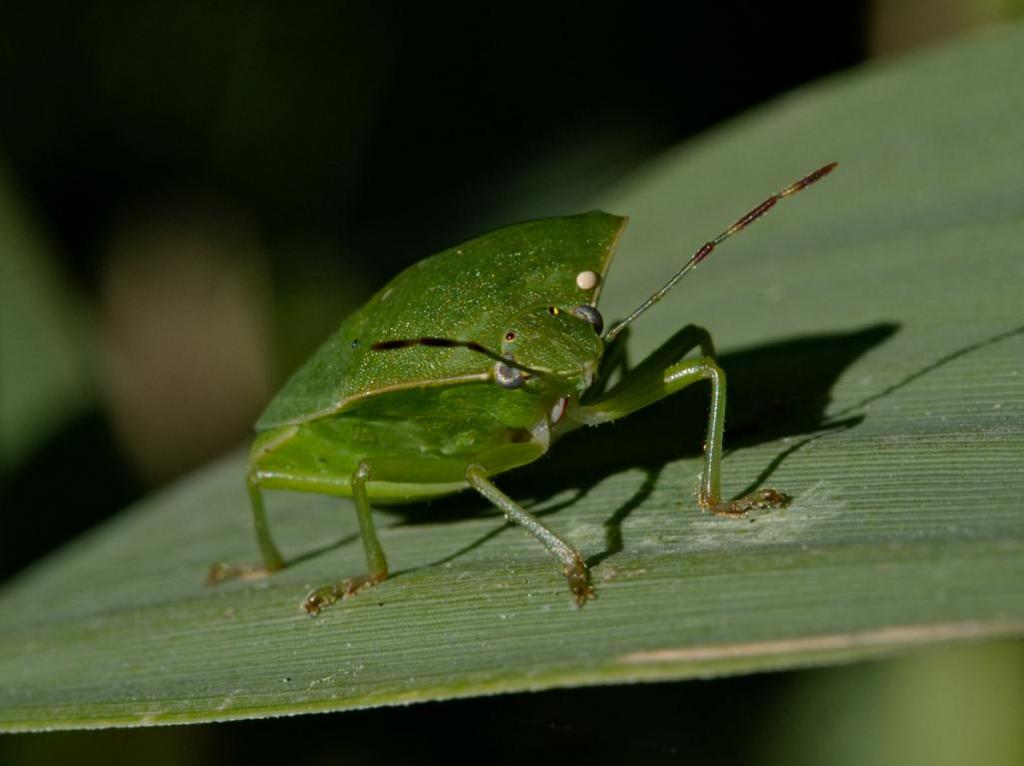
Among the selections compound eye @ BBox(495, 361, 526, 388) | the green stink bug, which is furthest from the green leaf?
compound eye @ BBox(495, 361, 526, 388)

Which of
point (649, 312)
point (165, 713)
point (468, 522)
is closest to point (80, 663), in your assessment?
point (165, 713)

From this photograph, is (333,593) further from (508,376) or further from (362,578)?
(508,376)

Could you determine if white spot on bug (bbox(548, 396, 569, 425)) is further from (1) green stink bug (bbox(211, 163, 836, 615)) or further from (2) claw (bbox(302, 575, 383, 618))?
(2) claw (bbox(302, 575, 383, 618))

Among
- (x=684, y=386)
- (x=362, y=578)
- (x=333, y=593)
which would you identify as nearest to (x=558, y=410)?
(x=684, y=386)

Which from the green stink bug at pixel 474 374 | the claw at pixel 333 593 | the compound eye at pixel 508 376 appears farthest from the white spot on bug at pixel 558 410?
the claw at pixel 333 593

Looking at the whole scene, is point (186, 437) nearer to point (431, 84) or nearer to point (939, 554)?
point (431, 84)
